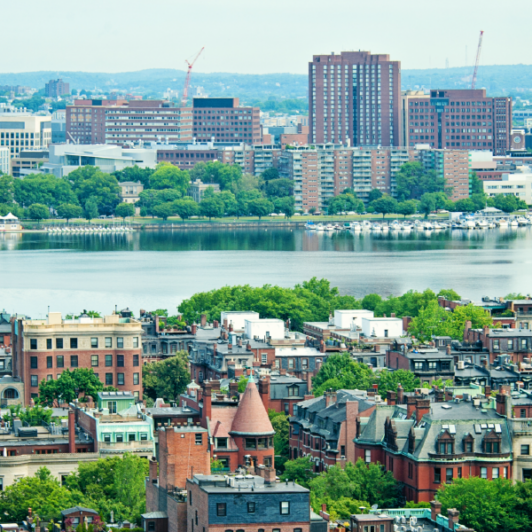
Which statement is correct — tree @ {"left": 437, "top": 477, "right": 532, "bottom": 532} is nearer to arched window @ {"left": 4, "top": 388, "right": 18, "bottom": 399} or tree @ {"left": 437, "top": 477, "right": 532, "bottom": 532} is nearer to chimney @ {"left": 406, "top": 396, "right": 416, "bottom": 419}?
chimney @ {"left": 406, "top": 396, "right": 416, "bottom": 419}

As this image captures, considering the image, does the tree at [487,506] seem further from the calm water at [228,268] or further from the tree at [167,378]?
the calm water at [228,268]

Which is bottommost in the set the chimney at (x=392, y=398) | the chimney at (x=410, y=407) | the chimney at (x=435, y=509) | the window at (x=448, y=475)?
the window at (x=448, y=475)

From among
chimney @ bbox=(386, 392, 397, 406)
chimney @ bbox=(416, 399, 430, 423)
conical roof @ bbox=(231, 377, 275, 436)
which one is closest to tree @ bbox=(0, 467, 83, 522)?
conical roof @ bbox=(231, 377, 275, 436)

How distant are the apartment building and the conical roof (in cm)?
1543

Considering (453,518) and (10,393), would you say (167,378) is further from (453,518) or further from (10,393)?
Result: (453,518)

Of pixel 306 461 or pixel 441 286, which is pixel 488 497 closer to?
pixel 306 461

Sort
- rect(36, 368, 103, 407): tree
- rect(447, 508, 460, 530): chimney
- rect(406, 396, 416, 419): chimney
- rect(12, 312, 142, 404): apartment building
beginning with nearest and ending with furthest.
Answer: rect(447, 508, 460, 530): chimney < rect(406, 396, 416, 419): chimney < rect(36, 368, 103, 407): tree < rect(12, 312, 142, 404): apartment building

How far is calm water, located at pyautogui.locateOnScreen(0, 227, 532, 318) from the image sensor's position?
120438 millimetres

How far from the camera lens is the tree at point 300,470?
5088 centimetres

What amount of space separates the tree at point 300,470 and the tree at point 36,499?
7.53 m

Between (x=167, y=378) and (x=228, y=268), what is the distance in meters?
79.4

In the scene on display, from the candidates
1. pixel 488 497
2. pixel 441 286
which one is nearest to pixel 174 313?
pixel 441 286

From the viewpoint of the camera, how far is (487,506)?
43.5 metres

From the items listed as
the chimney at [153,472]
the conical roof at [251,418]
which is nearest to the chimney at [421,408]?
the conical roof at [251,418]
